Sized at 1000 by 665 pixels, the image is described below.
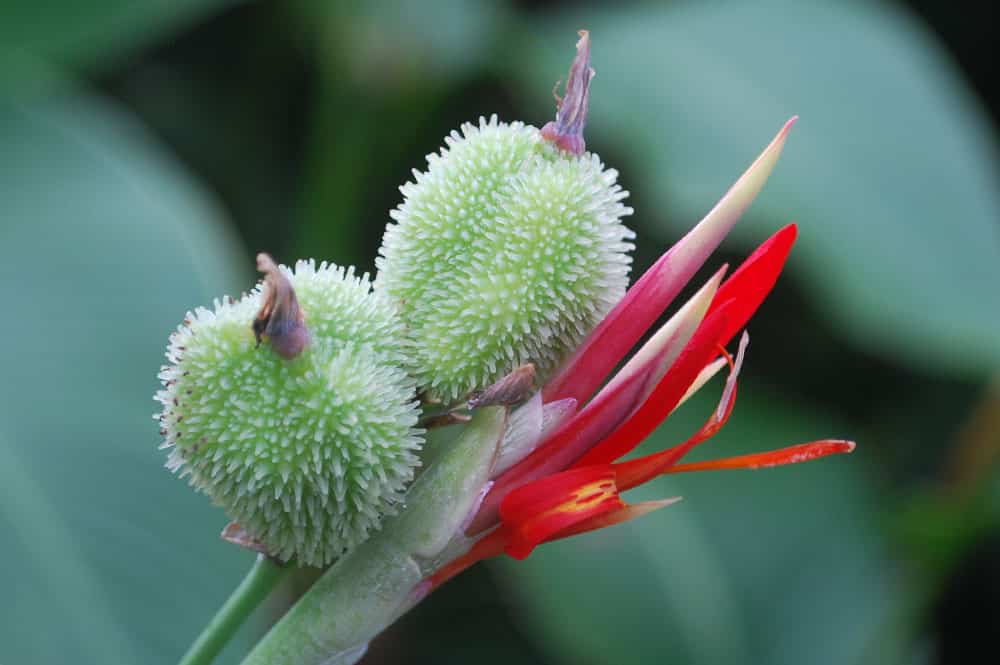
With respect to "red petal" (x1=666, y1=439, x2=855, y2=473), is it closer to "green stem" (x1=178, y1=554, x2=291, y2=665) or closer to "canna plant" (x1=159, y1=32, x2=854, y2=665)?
"canna plant" (x1=159, y1=32, x2=854, y2=665)

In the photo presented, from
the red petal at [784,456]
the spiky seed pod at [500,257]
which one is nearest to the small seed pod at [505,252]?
the spiky seed pod at [500,257]

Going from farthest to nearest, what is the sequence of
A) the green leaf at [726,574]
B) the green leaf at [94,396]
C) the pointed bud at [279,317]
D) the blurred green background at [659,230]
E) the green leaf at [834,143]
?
1. the green leaf at [834,143]
2. the green leaf at [726,574]
3. the blurred green background at [659,230]
4. the green leaf at [94,396]
5. the pointed bud at [279,317]

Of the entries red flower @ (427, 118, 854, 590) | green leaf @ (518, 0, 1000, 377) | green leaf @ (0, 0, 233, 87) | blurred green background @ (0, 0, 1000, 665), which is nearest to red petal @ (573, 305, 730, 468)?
red flower @ (427, 118, 854, 590)

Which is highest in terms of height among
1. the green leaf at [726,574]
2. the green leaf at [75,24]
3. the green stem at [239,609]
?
the green leaf at [75,24]

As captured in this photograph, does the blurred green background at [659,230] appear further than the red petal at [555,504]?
Yes

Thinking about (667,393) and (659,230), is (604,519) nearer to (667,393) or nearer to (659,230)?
(667,393)

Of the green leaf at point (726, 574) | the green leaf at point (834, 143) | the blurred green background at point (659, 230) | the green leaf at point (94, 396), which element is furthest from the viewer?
the green leaf at point (834, 143)

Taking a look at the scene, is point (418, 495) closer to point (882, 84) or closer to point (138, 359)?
point (138, 359)

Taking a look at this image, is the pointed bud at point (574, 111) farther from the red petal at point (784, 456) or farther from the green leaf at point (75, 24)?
the green leaf at point (75, 24)
